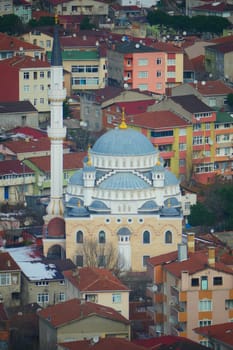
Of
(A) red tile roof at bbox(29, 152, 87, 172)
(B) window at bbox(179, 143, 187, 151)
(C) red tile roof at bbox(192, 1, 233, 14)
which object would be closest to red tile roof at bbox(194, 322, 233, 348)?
(A) red tile roof at bbox(29, 152, 87, 172)

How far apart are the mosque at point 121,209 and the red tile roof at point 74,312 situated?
A: 362 inches

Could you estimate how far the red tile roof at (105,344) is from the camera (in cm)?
5838

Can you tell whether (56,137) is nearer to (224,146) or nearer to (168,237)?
(168,237)

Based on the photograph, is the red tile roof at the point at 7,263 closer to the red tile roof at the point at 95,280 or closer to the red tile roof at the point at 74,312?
the red tile roof at the point at 95,280

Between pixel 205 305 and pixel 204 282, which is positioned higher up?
pixel 204 282

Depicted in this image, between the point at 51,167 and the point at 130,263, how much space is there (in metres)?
4.46

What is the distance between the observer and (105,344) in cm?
5875

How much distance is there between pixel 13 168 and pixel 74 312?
19768mm

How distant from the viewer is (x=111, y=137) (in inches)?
2968

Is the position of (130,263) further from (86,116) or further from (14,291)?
(86,116)

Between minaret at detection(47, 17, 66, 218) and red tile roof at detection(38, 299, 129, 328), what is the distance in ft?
38.2

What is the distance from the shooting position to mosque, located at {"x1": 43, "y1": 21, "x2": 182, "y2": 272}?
7350cm

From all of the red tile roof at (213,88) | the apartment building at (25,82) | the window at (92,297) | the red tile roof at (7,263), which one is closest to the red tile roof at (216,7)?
the red tile roof at (213,88)

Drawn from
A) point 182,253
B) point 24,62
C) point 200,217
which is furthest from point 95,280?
point 24,62
